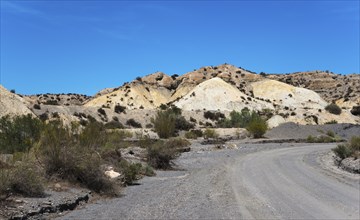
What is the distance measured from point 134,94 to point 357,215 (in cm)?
9786

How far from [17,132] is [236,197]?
13986 mm

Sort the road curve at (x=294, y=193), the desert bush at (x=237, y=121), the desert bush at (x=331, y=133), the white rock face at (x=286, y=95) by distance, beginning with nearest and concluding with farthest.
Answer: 1. the road curve at (x=294, y=193)
2. the desert bush at (x=331, y=133)
3. the desert bush at (x=237, y=121)
4. the white rock face at (x=286, y=95)

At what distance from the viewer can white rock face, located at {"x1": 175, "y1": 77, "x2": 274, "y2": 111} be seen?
350 feet

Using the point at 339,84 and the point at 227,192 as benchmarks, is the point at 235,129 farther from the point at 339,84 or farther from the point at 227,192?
the point at 339,84

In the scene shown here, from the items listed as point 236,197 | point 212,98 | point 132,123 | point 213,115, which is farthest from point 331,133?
point 236,197

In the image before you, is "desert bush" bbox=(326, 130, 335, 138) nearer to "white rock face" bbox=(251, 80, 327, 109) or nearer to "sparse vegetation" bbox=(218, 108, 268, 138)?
"sparse vegetation" bbox=(218, 108, 268, 138)

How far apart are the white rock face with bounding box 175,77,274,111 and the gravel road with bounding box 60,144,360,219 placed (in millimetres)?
78705

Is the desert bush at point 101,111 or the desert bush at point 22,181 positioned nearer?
the desert bush at point 22,181

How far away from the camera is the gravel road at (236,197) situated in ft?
46.0

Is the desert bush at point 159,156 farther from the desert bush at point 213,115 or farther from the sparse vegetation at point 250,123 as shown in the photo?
the desert bush at point 213,115

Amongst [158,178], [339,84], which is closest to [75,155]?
[158,178]

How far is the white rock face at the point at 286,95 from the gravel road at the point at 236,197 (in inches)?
3637

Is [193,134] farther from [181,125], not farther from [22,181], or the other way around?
[22,181]

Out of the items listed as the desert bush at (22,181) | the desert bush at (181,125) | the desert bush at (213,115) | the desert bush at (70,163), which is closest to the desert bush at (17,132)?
the desert bush at (70,163)
